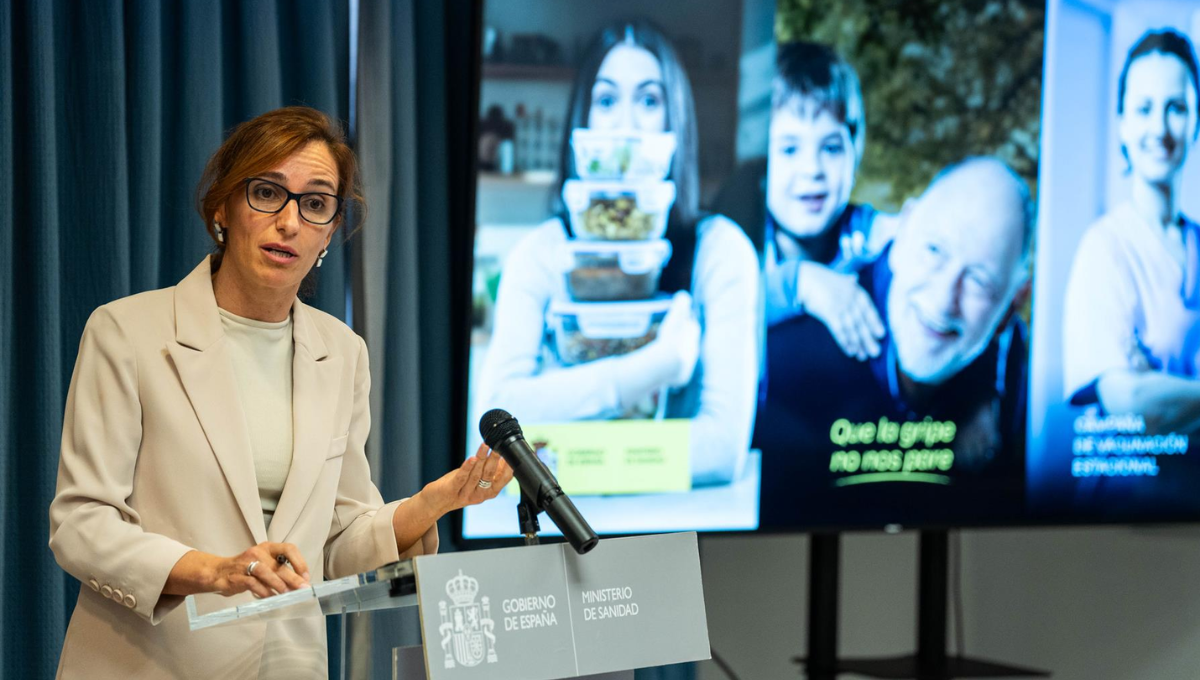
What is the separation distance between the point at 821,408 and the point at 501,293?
972 mm

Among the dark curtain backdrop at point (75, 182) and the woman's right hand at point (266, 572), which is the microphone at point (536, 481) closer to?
the woman's right hand at point (266, 572)

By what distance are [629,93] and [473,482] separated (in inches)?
67.8

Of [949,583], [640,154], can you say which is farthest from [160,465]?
[949,583]

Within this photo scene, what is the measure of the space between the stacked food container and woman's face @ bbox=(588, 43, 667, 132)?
32mm

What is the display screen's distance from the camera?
2.98m

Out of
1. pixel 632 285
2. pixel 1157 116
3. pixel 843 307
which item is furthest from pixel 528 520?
pixel 1157 116

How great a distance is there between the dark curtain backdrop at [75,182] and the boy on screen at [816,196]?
4.45 feet

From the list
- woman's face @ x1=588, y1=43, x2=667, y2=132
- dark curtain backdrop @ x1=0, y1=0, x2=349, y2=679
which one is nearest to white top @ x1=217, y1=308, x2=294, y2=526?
dark curtain backdrop @ x1=0, y1=0, x2=349, y2=679

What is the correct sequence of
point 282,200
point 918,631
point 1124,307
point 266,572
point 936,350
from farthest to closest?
1. point 918,631
2. point 1124,307
3. point 936,350
4. point 282,200
5. point 266,572

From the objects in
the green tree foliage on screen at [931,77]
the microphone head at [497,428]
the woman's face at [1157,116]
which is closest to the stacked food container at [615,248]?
the green tree foliage on screen at [931,77]

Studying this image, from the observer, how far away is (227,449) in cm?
159

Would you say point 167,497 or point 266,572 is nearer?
point 266,572

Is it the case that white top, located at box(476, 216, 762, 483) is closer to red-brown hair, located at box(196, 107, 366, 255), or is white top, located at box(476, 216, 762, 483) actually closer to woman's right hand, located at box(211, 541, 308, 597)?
red-brown hair, located at box(196, 107, 366, 255)

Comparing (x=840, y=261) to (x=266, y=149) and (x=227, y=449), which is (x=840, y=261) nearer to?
(x=266, y=149)
